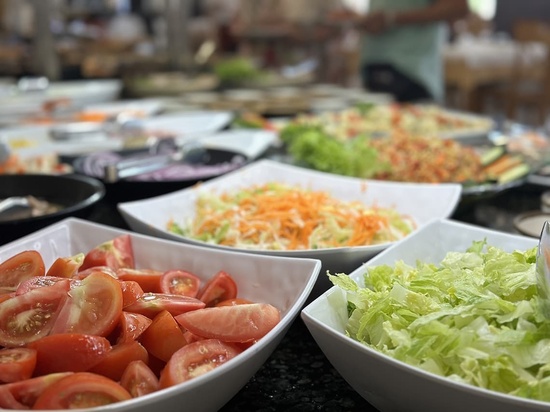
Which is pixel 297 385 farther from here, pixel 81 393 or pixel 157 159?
pixel 157 159

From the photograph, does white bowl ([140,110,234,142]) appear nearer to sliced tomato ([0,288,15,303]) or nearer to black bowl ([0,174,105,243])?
black bowl ([0,174,105,243])

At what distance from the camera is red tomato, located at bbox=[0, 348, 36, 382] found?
83 centimetres

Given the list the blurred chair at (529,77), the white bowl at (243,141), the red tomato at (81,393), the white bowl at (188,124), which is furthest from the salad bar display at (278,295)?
the blurred chair at (529,77)

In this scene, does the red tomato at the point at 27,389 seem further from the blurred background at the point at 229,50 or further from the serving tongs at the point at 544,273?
the blurred background at the point at 229,50

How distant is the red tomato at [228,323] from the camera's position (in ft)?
3.13

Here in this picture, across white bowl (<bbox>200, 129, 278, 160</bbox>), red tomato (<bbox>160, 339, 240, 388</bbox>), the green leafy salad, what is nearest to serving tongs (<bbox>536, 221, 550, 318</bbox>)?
the green leafy salad

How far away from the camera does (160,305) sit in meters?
1.00

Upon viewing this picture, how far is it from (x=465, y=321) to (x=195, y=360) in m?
0.40

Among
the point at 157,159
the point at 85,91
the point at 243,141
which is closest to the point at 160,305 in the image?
the point at 157,159

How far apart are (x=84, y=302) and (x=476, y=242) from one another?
2.47 feet

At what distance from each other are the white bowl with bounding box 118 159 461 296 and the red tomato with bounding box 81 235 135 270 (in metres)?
0.12

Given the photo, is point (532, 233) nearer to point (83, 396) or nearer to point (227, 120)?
point (83, 396)

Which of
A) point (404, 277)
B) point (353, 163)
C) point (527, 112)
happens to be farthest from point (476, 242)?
point (527, 112)

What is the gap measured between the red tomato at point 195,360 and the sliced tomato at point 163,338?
0.10 feet
